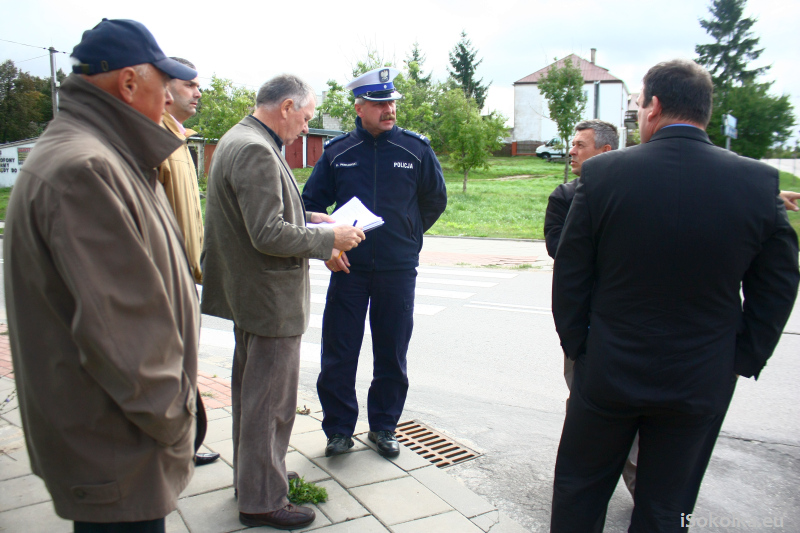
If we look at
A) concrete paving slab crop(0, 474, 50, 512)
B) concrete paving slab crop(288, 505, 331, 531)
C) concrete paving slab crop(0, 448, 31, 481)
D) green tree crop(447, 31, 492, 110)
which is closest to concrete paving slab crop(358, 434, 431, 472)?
concrete paving slab crop(288, 505, 331, 531)

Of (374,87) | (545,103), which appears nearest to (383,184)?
(374,87)

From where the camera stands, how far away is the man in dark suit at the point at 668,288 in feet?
6.78

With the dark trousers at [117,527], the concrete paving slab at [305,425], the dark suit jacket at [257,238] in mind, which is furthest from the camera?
the concrete paving slab at [305,425]

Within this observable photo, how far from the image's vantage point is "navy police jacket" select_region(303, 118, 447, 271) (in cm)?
366

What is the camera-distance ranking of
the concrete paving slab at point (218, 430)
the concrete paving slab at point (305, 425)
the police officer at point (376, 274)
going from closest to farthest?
1. the police officer at point (376, 274)
2. the concrete paving slab at point (218, 430)
3. the concrete paving slab at point (305, 425)

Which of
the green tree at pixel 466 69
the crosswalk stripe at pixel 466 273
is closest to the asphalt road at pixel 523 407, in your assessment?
the crosswalk stripe at pixel 466 273

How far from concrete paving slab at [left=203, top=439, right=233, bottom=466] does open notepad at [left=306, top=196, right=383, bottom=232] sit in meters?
1.41

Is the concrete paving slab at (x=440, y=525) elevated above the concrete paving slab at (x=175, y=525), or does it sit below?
below

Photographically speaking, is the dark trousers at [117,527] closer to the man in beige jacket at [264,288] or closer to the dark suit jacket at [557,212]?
the man in beige jacket at [264,288]

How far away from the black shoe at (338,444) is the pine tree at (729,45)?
50847mm

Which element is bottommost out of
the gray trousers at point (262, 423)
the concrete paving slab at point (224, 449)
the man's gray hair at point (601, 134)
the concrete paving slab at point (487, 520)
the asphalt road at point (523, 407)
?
the asphalt road at point (523, 407)

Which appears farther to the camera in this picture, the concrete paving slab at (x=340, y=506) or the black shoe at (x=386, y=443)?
the black shoe at (x=386, y=443)

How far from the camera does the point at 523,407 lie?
476 centimetres

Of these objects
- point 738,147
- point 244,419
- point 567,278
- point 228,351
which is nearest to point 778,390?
point 567,278
